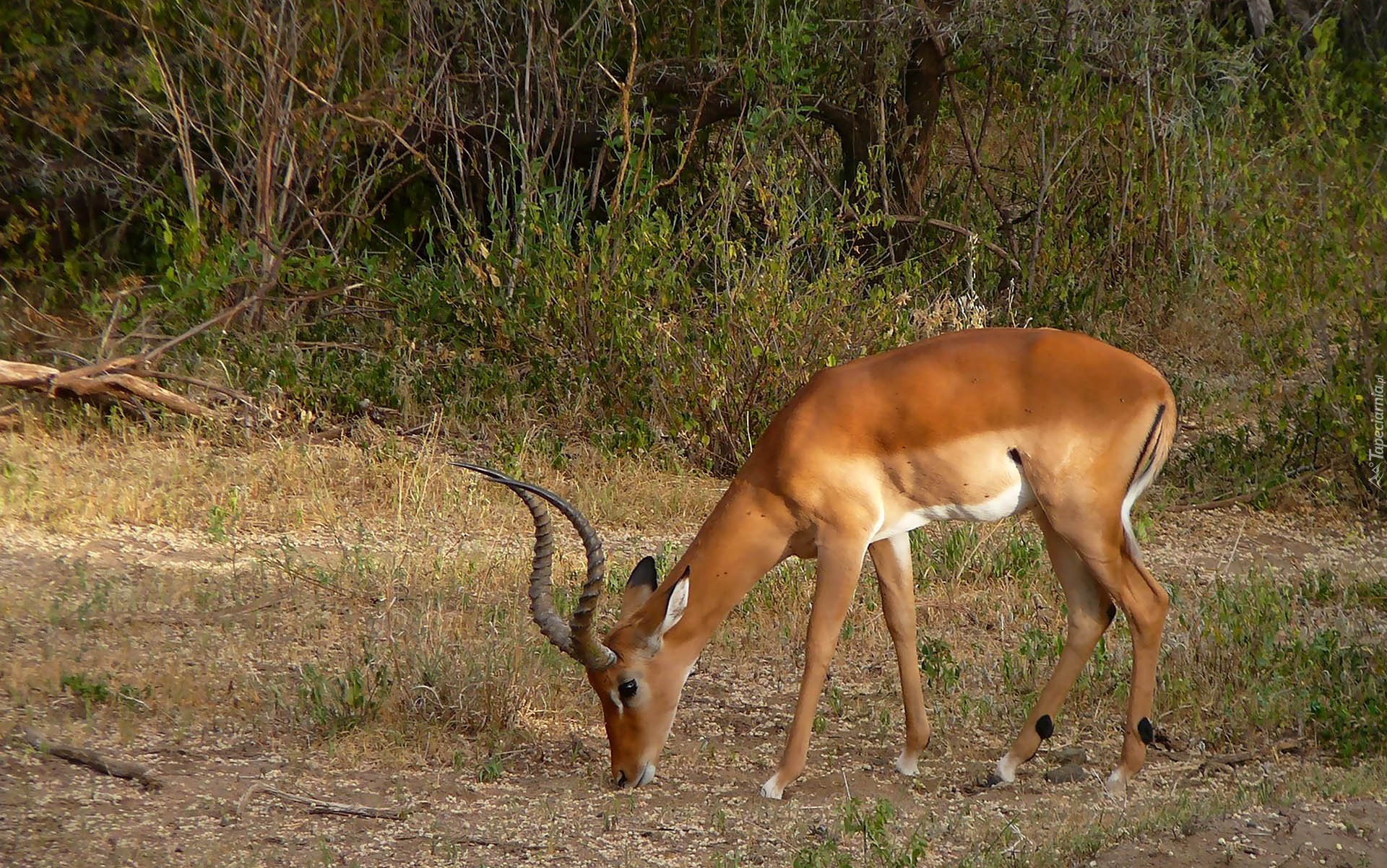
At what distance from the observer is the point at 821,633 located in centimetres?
484

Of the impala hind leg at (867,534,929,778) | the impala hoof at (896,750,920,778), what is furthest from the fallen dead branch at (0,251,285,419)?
the impala hoof at (896,750,920,778)

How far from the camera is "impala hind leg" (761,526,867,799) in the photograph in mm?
4750

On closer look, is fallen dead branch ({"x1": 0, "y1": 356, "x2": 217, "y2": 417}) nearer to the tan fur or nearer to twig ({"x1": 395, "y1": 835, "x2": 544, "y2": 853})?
the tan fur

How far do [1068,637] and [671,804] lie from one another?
141 centimetres

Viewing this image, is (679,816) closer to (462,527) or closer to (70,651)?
(70,651)

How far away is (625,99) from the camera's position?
887 cm

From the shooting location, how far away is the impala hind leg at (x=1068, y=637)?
4.95 meters

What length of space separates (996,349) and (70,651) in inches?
134

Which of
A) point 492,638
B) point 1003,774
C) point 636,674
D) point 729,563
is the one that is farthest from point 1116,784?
point 492,638

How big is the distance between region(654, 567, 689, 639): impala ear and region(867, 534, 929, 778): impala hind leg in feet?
2.39

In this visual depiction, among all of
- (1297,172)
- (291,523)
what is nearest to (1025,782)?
(291,523)

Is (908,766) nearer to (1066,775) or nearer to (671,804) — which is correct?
(1066,775)

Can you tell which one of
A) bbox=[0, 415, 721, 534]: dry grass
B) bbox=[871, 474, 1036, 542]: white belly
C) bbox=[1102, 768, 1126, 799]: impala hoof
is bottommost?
bbox=[0, 415, 721, 534]: dry grass

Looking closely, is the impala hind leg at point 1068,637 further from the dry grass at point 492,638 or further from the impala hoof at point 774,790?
the impala hoof at point 774,790
